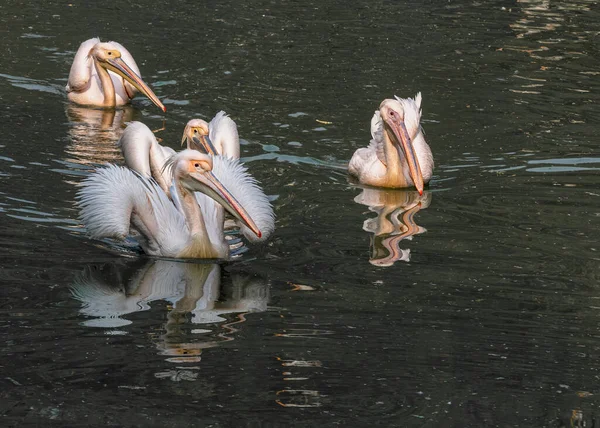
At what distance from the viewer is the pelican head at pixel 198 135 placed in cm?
767

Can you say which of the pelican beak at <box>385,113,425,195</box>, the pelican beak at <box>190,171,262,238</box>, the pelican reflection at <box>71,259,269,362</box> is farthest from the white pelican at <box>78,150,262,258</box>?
the pelican beak at <box>385,113,425,195</box>

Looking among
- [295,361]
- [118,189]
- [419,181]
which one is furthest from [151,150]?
[295,361]

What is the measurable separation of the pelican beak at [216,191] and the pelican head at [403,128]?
1.78m

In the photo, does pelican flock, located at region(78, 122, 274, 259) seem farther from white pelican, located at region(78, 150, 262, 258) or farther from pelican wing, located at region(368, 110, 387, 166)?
pelican wing, located at region(368, 110, 387, 166)

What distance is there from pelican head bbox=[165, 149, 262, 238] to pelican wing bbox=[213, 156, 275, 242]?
0.52 feet

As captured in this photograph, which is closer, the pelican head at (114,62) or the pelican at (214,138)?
the pelican at (214,138)

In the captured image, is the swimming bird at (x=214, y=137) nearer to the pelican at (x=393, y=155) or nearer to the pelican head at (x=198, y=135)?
the pelican head at (x=198, y=135)

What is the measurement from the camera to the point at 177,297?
18.7 feet

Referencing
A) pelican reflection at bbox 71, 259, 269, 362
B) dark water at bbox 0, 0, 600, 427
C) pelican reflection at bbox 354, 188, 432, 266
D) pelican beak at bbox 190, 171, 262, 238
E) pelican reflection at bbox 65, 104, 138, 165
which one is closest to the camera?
dark water at bbox 0, 0, 600, 427

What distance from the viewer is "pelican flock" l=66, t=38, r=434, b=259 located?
20.9 feet

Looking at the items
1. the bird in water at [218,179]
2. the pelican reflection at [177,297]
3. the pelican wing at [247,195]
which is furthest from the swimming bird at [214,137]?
the pelican reflection at [177,297]

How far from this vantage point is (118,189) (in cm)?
646

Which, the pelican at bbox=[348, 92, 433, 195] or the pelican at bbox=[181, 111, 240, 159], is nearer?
the pelican at bbox=[181, 111, 240, 159]

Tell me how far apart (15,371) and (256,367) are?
948mm
